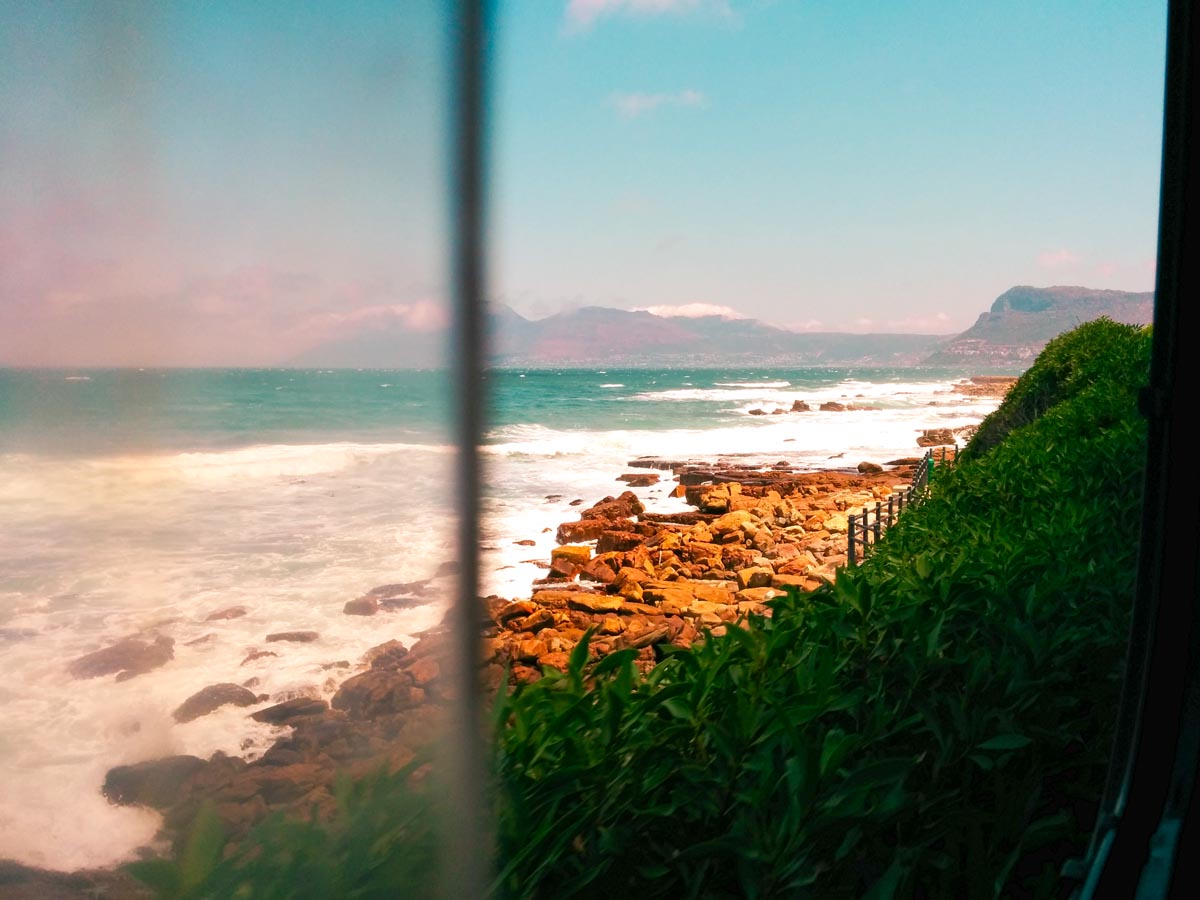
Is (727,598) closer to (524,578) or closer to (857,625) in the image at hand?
(524,578)

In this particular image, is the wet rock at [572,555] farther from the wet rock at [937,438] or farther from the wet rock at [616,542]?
the wet rock at [937,438]

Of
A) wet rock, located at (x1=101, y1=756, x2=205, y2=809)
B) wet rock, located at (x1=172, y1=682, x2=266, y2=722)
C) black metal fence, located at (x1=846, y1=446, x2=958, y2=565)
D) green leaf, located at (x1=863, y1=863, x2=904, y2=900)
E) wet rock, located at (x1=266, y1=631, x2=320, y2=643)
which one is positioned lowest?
black metal fence, located at (x1=846, y1=446, x2=958, y2=565)

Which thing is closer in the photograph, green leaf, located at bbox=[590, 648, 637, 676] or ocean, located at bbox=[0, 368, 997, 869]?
ocean, located at bbox=[0, 368, 997, 869]

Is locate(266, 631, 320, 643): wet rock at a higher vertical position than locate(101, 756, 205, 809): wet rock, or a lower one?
higher

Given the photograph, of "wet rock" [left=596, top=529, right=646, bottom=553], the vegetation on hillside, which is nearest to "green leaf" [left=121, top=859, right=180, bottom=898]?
the vegetation on hillside

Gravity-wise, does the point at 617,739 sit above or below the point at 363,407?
below

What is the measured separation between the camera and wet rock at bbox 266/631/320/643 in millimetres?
649

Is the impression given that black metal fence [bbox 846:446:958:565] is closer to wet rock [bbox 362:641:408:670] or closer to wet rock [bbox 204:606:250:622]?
wet rock [bbox 362:641:408:670]

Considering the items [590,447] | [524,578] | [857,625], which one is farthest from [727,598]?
[590,447]

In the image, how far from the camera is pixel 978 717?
6.50ft

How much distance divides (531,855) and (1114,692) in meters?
1.78

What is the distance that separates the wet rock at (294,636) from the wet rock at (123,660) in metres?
0.08

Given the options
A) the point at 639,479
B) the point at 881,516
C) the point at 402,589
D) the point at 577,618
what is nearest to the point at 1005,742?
the point at 402,589

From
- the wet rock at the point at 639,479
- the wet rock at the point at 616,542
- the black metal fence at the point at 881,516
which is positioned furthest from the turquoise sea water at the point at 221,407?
the wet rock at the point at 639,479
